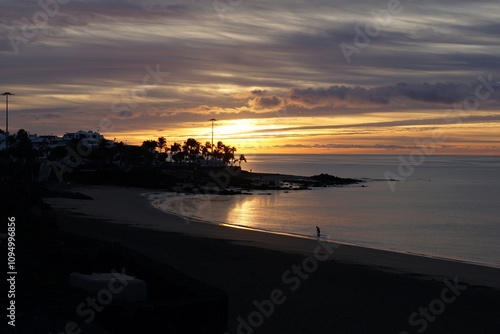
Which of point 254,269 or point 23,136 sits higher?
point 23,136

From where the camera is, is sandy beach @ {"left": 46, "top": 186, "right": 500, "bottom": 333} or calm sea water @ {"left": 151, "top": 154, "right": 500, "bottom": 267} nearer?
sandy beach @ {"left": 46, "top": 186, "right": 500, "bottom": 333}

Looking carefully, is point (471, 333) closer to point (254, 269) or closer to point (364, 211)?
point (254, 269)

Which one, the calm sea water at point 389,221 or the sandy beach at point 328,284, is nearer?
the sandy beach at point 328,284

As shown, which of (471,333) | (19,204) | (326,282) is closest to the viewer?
(471,333)

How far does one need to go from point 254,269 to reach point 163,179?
7152 centimetres

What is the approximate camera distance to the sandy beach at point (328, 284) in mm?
12773

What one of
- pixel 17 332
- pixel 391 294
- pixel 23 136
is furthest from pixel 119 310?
pixel 23 136

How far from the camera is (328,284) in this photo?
645 inches

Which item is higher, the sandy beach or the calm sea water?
the sandy beach

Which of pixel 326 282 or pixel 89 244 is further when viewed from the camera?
pixel 326 282

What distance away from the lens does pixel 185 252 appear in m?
20.8

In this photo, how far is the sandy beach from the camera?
12773 mm

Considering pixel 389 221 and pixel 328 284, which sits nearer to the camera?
pixel 328 284

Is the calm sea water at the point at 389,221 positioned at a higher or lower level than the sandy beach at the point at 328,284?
lower
